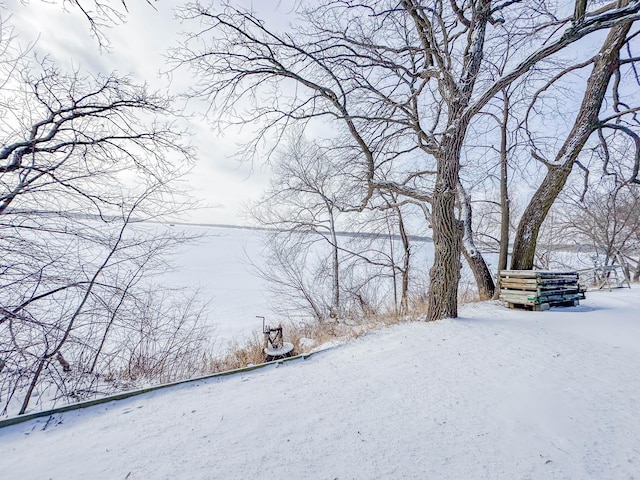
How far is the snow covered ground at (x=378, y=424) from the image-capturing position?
1.30 m

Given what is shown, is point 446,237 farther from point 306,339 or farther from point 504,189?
point 504,189

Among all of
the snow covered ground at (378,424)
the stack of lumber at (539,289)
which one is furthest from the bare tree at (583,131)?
the snow covered ground at (378,424)

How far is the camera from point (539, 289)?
421 cm

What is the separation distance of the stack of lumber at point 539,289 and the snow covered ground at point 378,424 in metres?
1.53

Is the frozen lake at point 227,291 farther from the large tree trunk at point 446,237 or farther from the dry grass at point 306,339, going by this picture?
the large tree trunk at point 446,237

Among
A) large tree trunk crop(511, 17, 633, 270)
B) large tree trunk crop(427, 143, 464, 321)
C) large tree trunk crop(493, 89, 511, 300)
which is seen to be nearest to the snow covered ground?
large tree trunk crop(427, 143, 464, 321)

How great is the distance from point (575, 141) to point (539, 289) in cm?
320

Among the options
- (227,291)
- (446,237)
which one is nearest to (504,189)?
(446,237)

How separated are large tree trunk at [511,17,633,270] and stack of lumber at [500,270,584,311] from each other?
0.95 metres

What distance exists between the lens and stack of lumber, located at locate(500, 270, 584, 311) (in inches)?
167

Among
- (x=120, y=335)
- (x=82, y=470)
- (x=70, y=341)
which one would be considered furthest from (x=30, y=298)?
(x=82, y=470)

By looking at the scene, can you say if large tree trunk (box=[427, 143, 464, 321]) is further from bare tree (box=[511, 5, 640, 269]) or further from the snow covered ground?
bare tree (box=[511, 5, 640, 269])

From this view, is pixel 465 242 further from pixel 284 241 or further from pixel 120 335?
pixel 120 335

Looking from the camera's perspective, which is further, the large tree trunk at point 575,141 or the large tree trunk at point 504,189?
the large tree trunk at point 504,189
